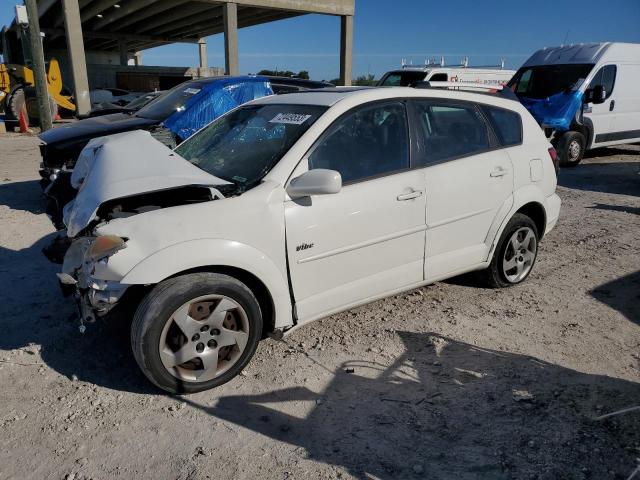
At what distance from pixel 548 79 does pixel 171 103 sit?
8.30m

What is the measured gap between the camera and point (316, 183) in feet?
9.96

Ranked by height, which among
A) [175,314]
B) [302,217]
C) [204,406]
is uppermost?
[302,217]

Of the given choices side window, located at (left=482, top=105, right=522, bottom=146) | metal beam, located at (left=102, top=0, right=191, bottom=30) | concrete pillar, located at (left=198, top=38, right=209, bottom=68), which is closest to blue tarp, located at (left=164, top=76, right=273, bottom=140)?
side window, located at (left=482, top=105, right=522, bottom=146)

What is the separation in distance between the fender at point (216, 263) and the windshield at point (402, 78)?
11307 mm

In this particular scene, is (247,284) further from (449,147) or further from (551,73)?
(551,73)

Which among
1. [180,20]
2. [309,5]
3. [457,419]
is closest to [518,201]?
[457,419]

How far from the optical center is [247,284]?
125 inches

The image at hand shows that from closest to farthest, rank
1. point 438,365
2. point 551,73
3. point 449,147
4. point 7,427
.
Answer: point 7,427 < point 438,365 < point 449,147 < point 551,73

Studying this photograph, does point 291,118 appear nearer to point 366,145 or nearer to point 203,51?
point 366,145

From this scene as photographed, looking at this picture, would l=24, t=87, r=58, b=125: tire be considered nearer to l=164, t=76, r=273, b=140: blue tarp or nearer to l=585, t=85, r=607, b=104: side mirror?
l=164, t=76, r=273, b=140: blue tarp

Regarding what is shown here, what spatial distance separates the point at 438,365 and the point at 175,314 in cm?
171

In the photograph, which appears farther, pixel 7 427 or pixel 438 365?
pixel 438 365

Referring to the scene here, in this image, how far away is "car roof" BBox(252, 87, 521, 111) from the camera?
360cm

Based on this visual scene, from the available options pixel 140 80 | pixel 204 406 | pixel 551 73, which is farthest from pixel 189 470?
pixel 140 80
